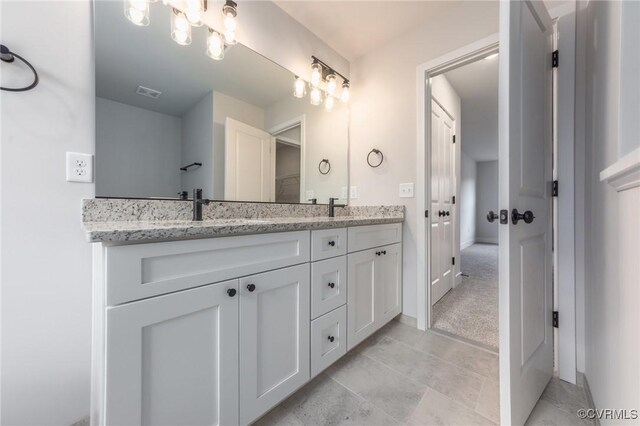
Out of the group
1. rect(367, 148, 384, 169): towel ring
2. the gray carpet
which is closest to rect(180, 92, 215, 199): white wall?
rect(367, 148, 384, 169): towel ring

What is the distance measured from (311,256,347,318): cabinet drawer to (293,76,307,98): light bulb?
1332 mm

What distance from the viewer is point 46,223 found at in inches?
36.6

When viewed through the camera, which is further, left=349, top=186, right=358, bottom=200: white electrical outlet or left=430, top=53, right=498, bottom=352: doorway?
left=349, top=186, right=358, bottom=200: white electrical outlet

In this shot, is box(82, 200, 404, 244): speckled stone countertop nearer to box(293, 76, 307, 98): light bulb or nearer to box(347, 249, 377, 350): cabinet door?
box(347, 249, 377, 350): cabinet door

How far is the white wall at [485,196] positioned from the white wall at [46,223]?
790 centimetres

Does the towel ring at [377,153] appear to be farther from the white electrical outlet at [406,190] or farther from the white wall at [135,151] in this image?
the white wall at [135,151]

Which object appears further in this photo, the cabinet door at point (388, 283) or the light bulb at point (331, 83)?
the light bulb at point (331, 83)

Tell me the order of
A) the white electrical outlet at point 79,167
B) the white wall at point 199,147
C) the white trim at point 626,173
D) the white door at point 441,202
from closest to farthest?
1. the white trim at point 626,173
2. the white electrical outlet at point 79,167
3. the white wall at point 199,147
4. the white door at point 441,202

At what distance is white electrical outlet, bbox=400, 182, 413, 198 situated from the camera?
1.90 m

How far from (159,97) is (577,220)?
2296 millimetres

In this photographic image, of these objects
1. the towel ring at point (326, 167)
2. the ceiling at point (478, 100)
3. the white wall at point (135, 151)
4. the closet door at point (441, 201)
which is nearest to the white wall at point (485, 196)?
the ceiling at point (478, 100)

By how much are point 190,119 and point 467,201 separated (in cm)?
685

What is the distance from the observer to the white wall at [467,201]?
5965mm

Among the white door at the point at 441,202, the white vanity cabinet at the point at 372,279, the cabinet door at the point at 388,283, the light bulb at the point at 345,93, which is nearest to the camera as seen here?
the white vanity cabinet at the point at 372,279
